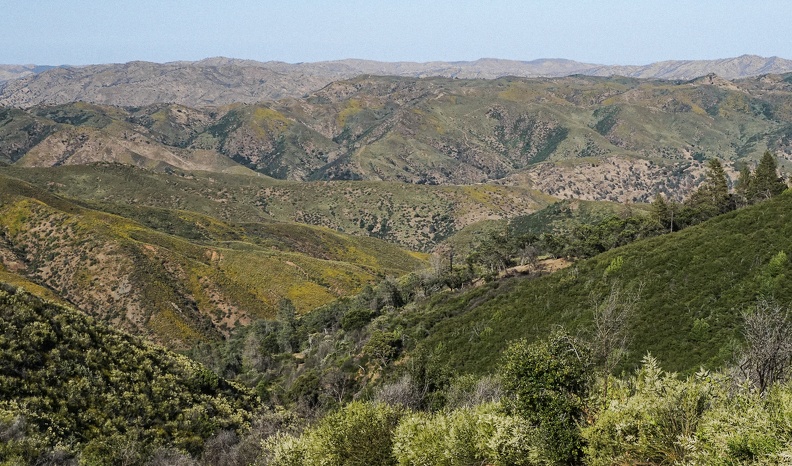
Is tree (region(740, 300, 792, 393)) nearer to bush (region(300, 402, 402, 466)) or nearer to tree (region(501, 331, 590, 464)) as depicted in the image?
tree (region(501, 331, 590, 464))

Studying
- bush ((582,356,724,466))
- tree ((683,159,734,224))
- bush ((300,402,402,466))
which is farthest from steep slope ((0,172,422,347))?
bush ((582,356,724,466))

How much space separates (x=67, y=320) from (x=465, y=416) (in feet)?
135

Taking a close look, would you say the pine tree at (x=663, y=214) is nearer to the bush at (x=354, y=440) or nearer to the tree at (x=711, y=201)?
the tree at (x=711, y=201)

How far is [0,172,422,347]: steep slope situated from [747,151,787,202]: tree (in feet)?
381

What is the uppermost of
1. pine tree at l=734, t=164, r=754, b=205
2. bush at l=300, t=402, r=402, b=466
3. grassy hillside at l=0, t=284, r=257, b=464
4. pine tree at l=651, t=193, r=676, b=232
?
pine tree at l=734, t=164, r=754, b=205

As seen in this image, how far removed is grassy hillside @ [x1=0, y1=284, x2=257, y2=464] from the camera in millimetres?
35531

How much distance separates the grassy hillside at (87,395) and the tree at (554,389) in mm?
28631

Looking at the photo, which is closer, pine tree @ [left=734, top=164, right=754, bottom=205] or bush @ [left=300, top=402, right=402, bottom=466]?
bush @ [left=300, top=402, right=402, bottom=466]

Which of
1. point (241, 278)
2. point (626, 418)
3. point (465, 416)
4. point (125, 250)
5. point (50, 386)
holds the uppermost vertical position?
point (626, 418)

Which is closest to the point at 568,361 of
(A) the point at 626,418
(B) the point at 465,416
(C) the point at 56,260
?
(A) the point at 626,418

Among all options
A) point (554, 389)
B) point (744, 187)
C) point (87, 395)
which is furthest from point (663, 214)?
point (87, 395)

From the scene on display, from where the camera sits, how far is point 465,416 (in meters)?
27.6

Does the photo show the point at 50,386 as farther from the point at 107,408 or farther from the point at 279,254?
the point at 279,254

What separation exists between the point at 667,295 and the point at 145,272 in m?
130
